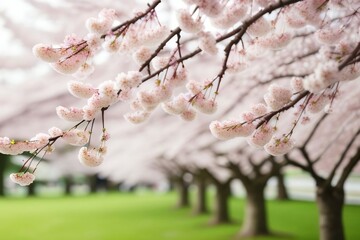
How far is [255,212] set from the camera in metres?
9.20

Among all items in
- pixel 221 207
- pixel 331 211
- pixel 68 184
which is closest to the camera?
A: pixel 331 211

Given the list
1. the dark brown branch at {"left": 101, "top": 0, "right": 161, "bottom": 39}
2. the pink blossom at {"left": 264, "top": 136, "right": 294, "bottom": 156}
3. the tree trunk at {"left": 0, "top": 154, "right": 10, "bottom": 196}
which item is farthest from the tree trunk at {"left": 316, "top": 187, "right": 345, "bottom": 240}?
the tree trunk at {"left": 0, "top": 154, "right": 10, "bottom": 196}

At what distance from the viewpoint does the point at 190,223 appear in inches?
489

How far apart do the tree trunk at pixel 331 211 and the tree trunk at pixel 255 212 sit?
392cm

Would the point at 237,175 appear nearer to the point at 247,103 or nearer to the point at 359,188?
the point at 247,103

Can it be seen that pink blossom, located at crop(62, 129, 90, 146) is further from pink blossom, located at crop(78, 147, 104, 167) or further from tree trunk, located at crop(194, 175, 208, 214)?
tree trunk, located at crop(194, 175, 208, 214)

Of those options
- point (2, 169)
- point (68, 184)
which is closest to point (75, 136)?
point (2, 169)

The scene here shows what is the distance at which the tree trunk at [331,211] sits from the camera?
16.4 feet

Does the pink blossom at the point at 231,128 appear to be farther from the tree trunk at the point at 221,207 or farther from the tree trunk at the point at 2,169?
the tree trunk at the point at 2,169

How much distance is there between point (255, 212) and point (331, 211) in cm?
428

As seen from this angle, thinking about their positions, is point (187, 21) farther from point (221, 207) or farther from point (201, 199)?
point (201, 199)

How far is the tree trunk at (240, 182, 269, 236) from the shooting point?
29.7ft

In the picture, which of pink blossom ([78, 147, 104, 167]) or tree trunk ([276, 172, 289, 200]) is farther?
tree trunk ([276, 172, 289, 200])

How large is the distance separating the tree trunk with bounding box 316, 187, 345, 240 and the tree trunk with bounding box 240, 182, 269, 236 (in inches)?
154
